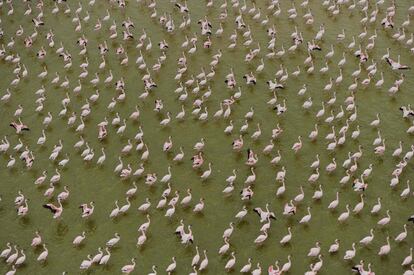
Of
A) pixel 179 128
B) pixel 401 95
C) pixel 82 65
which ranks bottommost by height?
pixel 401 95

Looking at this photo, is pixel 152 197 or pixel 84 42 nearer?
pixel 152 197

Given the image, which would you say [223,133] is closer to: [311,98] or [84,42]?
[311,98]

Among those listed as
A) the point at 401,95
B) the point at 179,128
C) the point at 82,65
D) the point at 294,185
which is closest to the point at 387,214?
the point at 294,185

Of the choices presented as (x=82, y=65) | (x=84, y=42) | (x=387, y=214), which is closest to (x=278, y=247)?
(x=387, y=214)

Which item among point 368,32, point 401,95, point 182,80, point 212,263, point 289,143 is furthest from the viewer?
point 368,32

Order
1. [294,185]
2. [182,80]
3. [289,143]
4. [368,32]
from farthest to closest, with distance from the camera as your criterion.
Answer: [368,32] < [182,80] < [289,143] < [294,185]

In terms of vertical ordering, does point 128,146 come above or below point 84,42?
below
